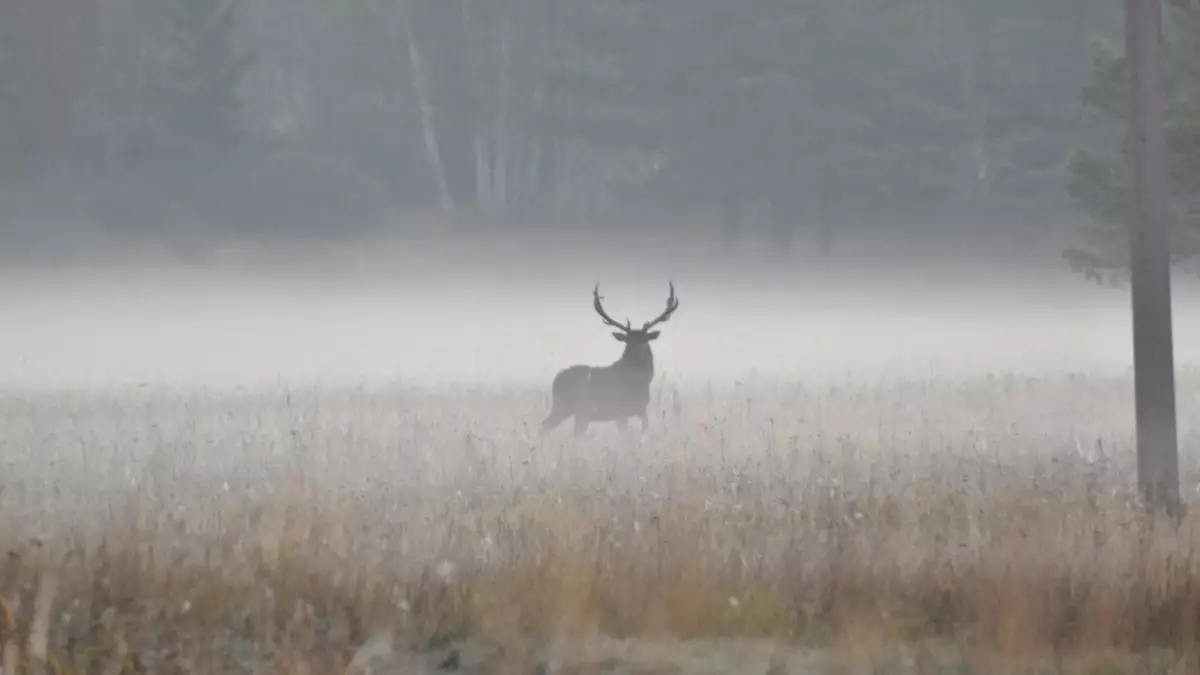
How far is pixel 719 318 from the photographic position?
24.0 meters

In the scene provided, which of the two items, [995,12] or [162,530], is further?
[995,12]

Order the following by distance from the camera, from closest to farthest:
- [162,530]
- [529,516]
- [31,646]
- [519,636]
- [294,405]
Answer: [31,646], [519,636], [162,530], [529,516], [294,405]

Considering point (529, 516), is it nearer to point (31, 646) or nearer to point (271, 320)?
point (31, 646)

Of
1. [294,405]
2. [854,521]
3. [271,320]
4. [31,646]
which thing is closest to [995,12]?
[271,320]

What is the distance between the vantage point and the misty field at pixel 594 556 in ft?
16.1

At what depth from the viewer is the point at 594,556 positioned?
582 cm

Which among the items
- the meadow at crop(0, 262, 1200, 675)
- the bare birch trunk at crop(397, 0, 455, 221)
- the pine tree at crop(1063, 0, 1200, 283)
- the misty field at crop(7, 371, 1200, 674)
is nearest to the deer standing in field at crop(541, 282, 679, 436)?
the meadow at crop(0, 262, 1200, 675)

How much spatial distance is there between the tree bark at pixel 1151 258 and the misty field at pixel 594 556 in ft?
1.08

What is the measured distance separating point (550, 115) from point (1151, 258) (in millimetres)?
15851

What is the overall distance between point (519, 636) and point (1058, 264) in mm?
20914

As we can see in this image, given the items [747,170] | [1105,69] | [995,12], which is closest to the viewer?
[1105,69]

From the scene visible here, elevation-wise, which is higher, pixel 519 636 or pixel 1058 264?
pixel 1058 264

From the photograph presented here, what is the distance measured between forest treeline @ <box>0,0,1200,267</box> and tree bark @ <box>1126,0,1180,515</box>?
14.0 metres

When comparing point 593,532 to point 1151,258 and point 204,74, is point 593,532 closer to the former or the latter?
point 1151,258
